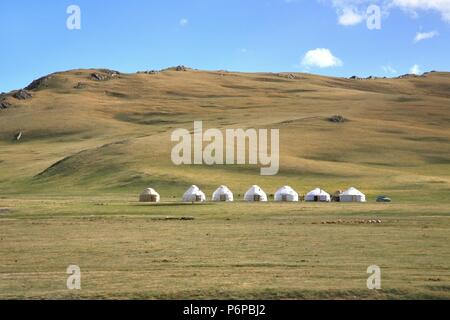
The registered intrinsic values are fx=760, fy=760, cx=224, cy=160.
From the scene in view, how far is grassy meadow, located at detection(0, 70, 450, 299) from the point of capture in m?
23.9

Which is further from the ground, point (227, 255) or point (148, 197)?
point (148, 197)

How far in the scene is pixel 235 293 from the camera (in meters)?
21.6

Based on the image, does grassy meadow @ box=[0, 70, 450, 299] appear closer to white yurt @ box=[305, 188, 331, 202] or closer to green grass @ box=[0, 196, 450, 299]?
green grass @ box=[0, 196, 450, 299]

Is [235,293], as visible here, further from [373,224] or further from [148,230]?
[373,224]

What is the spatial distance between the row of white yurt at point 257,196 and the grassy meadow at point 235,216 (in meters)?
2.05

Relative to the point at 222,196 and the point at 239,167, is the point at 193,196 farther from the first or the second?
the point at 239,167

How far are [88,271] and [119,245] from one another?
943 centimetres

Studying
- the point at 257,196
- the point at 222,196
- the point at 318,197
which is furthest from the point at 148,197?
the point at 318,197

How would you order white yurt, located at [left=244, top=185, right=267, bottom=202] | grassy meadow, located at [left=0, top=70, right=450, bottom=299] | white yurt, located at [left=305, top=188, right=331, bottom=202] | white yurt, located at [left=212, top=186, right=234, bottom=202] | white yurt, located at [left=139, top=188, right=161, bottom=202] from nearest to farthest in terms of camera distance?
grassy meadow, located at [left=0, top=70, right=450, bottom=299] → white yurt, located at [left=139, top=188, right=161, bottom=202] → white yurt, located at [left=244, top=185, right=267, bottom=202] → white yurt, located at [left=305, top=188, right=331, bottom=202] → white yurt, located at [left=212, top=186, right=234, bottom=202]

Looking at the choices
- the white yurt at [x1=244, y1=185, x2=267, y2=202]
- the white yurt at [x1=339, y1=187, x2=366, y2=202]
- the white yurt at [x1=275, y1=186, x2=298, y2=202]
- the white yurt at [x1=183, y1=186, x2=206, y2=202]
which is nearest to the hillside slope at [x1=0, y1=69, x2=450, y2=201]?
the white yurt at [x1=339, y1=187, x2=366, y2=202]

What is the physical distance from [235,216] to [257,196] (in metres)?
24.0

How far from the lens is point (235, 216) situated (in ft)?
196

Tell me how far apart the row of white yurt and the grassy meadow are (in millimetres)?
2048
